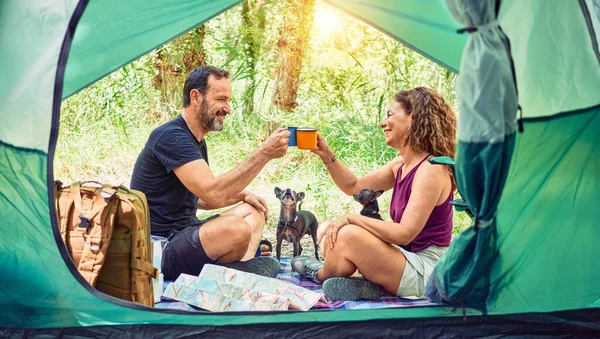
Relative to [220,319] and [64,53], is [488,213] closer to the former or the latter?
[220,319]

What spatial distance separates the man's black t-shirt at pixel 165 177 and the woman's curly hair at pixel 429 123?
112cm

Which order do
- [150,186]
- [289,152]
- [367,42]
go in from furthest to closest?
1. [367,42]
2. [289,152]
3. [150,186]

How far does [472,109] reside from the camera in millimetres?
2918

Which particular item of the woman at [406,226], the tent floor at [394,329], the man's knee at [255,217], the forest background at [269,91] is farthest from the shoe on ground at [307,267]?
the forest background at [269,91]

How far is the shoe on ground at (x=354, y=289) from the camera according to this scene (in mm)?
3846

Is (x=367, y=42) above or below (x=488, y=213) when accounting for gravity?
above

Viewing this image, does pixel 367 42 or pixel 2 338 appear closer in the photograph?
pixel 2 338

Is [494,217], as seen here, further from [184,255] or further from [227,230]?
[184,255]

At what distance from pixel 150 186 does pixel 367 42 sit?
445 centimetres

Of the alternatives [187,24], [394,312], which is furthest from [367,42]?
[394,312]

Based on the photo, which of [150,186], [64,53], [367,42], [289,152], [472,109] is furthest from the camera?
[367,42]

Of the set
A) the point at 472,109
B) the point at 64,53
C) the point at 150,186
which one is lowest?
the point at 150,186

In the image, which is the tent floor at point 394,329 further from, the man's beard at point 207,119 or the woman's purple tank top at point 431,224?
the man's beard at point 207,119

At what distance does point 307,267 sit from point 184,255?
67cm
